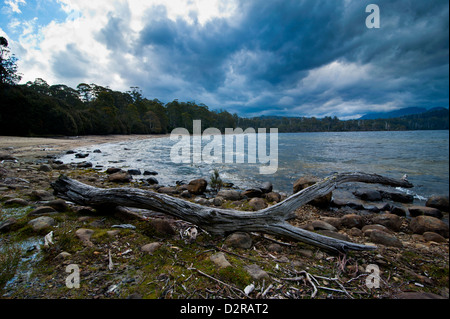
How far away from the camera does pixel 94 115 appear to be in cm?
4662

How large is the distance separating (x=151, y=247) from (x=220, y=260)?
3.80 feet

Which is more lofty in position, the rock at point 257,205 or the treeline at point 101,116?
the treeline at point 101,116

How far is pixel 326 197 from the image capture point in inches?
271

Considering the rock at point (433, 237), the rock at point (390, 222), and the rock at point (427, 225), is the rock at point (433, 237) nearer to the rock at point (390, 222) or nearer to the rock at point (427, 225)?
the rock at point (427, 225)

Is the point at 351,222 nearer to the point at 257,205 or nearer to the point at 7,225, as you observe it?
the point at 257,205

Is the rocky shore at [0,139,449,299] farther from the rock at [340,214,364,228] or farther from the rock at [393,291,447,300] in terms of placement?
the rock at [340,214,364,228]

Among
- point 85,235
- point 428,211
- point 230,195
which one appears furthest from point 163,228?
point 428,211

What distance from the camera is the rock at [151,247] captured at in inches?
115

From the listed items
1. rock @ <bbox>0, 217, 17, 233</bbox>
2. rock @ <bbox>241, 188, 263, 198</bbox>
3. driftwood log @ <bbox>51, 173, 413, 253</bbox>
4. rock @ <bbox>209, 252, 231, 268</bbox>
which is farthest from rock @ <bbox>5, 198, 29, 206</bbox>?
→ rock @ <bbox>241, 188, 263, 198</bbox>

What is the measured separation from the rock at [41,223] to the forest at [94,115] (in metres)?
5.58

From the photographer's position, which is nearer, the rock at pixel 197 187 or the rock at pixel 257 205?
the rock at pixel 257 205

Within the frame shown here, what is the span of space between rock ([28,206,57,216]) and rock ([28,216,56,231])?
594mm

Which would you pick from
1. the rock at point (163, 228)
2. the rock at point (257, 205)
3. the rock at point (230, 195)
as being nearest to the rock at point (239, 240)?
the rock at point (163, 228)
